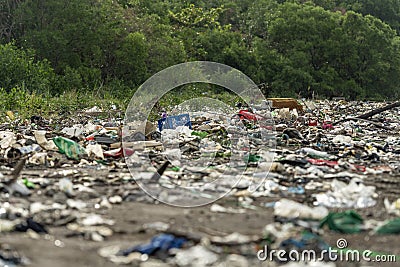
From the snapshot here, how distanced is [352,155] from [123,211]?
2.95 m

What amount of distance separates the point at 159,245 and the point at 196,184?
4.73 feet

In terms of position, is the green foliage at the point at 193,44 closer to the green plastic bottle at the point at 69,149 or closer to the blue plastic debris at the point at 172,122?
the blue plastic debris at the point at 172,122

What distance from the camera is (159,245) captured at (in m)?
2.52

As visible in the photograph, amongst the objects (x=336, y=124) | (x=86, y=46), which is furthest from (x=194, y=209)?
(x=86, y=46)

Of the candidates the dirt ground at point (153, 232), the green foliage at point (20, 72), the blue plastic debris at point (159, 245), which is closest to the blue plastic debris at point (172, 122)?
the dirt ground at point (153, 232)

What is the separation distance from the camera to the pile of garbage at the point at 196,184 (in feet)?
8.58

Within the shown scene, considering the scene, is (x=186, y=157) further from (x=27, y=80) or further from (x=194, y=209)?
(x=27, y=80)

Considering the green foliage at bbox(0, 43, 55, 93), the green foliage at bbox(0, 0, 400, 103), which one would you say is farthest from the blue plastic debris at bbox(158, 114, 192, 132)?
the green foliage at bbox(0, 43, 55, 93)

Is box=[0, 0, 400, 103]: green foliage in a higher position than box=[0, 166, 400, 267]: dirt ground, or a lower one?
lower

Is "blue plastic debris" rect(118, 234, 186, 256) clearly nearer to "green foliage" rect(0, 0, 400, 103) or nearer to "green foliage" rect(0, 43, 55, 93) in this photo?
"green foliage" rect(0, 0, 400, 103)

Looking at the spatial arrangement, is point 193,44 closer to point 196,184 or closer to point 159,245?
point 196,184

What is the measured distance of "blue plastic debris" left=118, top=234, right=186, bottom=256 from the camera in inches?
97.2

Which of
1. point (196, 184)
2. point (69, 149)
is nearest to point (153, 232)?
point (196, 184)

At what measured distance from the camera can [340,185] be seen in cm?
368
